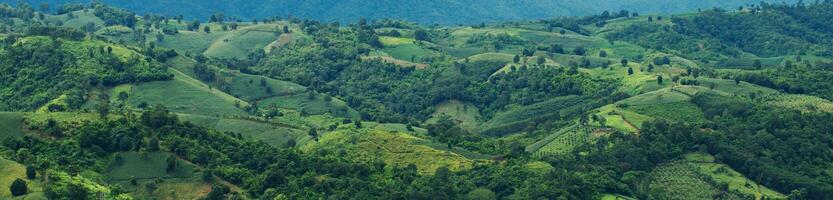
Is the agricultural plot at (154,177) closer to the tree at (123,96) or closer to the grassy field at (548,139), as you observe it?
the tree at (123,96)

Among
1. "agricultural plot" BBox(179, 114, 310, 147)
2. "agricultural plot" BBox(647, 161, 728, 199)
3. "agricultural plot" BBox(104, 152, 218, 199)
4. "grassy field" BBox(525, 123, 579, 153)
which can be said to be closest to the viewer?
"agricultural plot" BBox(104, 152, 218, 199)

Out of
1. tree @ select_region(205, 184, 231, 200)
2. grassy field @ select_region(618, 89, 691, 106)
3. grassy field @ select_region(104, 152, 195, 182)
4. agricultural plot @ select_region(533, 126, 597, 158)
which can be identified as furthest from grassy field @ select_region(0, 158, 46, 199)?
grassy field @ select_region(618, 89, 691, 106)

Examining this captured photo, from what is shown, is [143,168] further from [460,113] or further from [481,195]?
[460,113]

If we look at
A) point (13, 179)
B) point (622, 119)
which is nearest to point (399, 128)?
point (622, 119)

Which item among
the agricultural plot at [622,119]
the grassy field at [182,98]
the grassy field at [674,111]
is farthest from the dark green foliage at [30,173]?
the grassy field at [674,111]

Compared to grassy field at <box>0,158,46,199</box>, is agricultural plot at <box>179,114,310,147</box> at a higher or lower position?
lower

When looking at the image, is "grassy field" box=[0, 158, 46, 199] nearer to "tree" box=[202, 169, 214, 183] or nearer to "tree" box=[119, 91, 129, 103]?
"tree" box=[202, 169, 214, 183]

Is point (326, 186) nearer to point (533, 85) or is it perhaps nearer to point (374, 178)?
point (374, 178)
